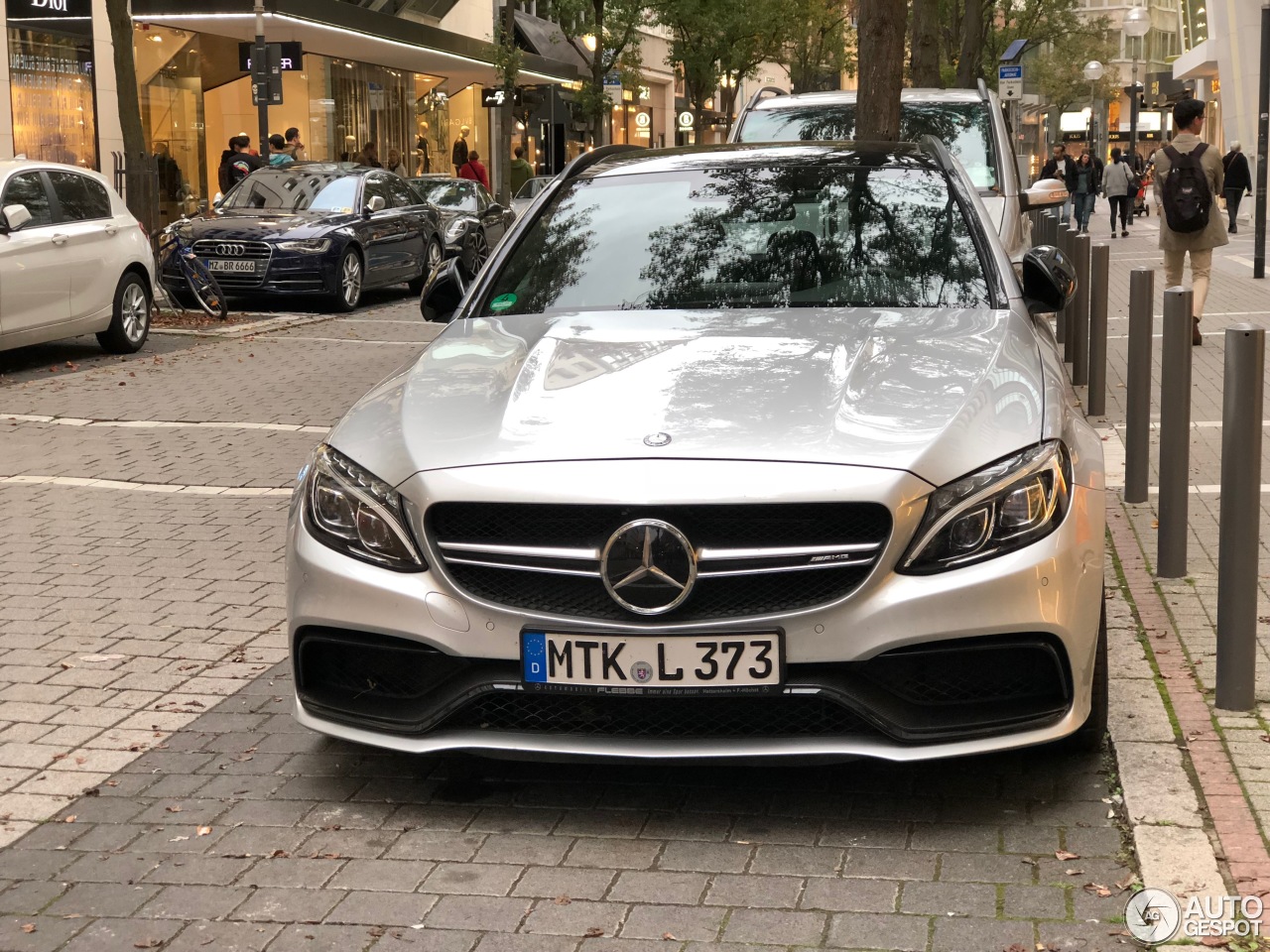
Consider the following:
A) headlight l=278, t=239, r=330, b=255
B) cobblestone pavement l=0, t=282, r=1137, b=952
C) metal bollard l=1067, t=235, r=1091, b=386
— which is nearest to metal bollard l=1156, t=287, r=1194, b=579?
cobblestone pavement l=0, t=282, r=1137, b=952

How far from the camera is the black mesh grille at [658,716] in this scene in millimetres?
4035

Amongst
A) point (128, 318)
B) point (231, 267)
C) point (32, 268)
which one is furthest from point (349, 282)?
point (32, 268)

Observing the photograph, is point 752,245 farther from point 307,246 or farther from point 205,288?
point 307,246

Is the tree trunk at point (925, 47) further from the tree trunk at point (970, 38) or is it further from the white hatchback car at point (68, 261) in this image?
the white hatchback car at point (68, 261)

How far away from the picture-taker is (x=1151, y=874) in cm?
375

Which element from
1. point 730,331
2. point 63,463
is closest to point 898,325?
point 730,331

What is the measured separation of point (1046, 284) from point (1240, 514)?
39.5 inches

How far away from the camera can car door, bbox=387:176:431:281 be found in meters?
21.7

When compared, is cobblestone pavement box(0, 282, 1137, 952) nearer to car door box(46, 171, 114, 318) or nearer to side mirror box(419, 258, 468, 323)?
side mirror box(419, 258, 468, 323)

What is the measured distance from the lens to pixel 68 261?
1406cm

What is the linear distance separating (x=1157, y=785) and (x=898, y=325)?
1426 millimetres

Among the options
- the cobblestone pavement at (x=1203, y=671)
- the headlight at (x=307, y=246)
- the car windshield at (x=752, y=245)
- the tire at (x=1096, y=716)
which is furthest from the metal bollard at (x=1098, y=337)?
the headlight at (x=307, y=246)

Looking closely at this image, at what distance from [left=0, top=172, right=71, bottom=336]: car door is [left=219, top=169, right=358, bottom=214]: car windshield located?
6195mm

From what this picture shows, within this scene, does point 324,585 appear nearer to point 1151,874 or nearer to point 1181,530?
point 1151,874
